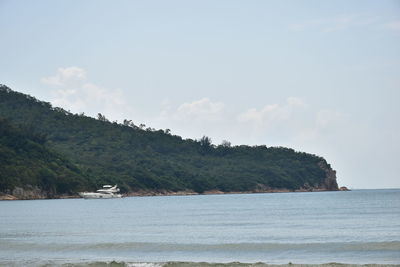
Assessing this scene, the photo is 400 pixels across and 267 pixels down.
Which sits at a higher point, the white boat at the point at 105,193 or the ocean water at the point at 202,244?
the white boat at the point at 105,193

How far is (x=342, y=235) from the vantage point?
57719mm

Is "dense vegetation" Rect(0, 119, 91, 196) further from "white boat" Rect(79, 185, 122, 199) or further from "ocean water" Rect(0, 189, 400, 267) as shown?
"ocean water" Rect(0, 189, 400, 267)

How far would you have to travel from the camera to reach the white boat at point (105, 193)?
6971 inches

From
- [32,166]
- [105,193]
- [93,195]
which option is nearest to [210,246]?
[32,166]

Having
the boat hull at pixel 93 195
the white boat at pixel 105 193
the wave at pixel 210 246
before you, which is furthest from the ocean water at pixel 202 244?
the white boat at pixel 105 193

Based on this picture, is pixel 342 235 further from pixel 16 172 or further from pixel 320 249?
pixel 16 172

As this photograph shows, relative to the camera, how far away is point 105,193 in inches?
7254

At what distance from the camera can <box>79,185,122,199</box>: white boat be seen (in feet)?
581

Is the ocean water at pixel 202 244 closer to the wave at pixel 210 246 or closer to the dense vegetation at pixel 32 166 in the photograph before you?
the wave at pixel 210 246

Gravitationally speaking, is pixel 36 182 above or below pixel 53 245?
above

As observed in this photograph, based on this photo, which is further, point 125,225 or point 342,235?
point 125,225

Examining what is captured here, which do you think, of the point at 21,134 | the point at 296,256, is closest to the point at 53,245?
the point at 296,256

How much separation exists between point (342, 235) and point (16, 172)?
112664mm

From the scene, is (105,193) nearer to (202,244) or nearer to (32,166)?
(32,166)
